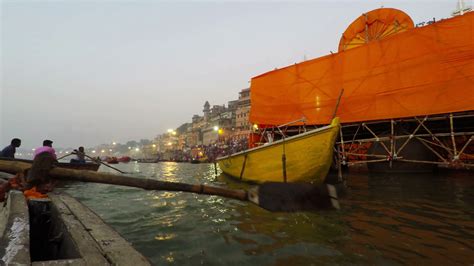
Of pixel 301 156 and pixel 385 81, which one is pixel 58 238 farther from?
pixel 385 81

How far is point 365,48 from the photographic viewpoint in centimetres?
1453

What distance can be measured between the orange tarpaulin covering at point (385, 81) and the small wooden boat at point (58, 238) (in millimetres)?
14032

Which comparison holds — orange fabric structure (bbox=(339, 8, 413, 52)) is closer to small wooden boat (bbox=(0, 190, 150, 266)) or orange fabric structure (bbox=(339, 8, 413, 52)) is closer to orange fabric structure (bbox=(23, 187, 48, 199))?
small wooden boat (bbox=(0, 190, 150, 266))

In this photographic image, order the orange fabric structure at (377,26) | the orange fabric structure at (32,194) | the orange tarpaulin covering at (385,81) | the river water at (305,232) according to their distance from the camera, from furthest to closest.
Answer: the orange fabric structure at (377,26)
the orange tarpaulin covering at (385,81)
the orange fabric structure at (32,194)
the river water at (305,232)

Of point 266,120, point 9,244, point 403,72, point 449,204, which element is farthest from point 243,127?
point 9,244

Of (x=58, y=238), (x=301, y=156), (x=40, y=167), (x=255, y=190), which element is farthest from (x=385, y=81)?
(x=58, y=238)

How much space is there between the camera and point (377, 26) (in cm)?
1802

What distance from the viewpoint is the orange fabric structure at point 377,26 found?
56.8 feet

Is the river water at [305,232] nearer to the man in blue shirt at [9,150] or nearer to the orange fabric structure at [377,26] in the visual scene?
the man in blue shirt at [9,150]

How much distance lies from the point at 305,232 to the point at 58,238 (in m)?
4.20

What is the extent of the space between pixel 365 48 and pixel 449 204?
32.5 ft

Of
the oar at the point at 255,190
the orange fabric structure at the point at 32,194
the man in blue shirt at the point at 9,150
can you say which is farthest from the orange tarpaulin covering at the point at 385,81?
the orange fabric structure at the point at 32,194

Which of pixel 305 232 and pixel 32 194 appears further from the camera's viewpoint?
pixel 305 232

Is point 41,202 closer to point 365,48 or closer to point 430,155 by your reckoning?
point 365,48
